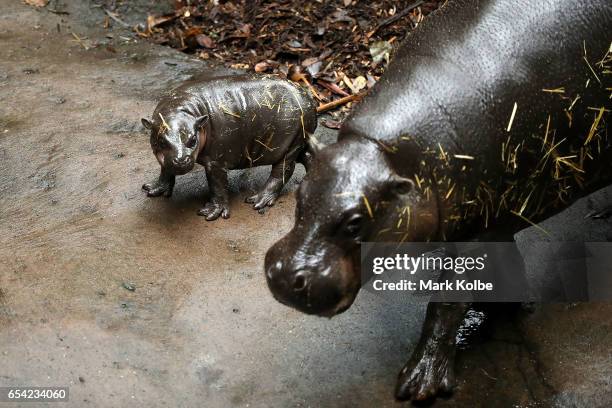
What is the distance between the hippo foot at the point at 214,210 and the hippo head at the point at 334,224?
194 cm

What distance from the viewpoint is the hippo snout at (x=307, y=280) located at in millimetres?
3334

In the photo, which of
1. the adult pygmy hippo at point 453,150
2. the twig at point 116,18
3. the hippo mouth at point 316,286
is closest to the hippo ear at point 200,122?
the adult pygmy hippo at point 453,150

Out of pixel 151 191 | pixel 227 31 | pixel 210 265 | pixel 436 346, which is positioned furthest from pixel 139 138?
pixel 436 346

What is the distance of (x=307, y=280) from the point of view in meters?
3.33

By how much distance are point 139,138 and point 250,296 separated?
2.03 metres

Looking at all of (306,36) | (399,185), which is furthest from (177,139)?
(306,36)

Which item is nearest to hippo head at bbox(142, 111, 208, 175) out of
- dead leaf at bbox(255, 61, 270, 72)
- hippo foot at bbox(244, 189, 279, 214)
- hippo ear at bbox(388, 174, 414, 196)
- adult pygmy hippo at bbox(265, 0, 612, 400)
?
hippo foot at bbox(244, 189, 279, 214)

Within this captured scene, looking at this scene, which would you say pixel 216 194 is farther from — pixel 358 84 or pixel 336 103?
pixel 358 84

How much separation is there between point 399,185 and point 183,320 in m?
1.74

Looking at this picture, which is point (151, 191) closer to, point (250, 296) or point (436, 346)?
point (250, 296)

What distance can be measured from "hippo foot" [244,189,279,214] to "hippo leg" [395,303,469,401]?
1.71m

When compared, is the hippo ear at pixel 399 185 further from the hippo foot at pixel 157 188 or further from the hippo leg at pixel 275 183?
the hippo foot at pixel 157 188

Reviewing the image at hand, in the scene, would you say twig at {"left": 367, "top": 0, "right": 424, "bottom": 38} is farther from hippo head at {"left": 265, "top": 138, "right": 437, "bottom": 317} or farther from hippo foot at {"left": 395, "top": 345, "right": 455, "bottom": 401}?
A: hippo head at {"left": 265, "top": 138, "right": 437, "bottom": 317}

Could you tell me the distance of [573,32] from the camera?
3971 mm
